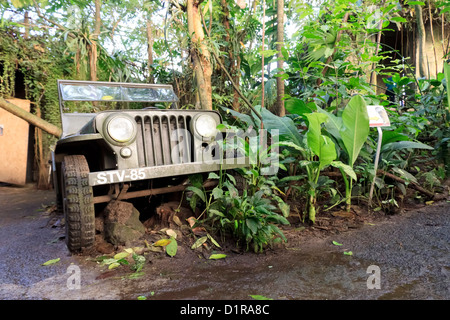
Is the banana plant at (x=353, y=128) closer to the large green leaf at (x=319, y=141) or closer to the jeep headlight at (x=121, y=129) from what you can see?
the large green leaf at (x=319, y=141)

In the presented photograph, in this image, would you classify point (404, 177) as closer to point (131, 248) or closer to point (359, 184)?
point (359, 184)

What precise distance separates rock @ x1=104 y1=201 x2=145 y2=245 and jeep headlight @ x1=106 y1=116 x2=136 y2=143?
22.7 inches

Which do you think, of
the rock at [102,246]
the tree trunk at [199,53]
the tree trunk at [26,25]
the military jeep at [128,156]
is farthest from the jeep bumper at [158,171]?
the tree trunk at [26,25]

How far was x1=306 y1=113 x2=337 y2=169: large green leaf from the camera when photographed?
247 centimetres

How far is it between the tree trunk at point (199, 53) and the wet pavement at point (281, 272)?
2099 millimetres

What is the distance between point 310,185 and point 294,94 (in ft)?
11.9

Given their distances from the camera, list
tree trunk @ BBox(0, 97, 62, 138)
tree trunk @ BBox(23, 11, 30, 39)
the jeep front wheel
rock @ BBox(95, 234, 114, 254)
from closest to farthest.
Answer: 1. the jeep front wheel
2. rock @ BBox(95, 234, 114, 254)
3. tree trunk @ BBox(0, 97, 62, 138)
4. tree trunk @ BBox(23, 11, 30, 39)

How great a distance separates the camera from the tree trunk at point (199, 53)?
145 inches

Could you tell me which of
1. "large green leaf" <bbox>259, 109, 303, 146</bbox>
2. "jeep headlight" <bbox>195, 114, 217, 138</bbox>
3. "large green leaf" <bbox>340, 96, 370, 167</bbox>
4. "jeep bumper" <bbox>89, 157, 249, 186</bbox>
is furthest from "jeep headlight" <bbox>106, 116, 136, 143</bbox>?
"large green leaf" <bbox>340, 96, 370, 167</bbox>

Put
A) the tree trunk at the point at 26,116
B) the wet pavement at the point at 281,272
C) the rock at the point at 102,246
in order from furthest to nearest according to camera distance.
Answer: the tree trunk at the point at 26,116
the rock at the point at 102,246
the wet pavement at the point at 281,272

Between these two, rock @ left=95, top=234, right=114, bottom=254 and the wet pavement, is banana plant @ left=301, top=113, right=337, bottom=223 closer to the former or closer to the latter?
the wet pavement

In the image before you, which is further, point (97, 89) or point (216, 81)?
point (216, 81)

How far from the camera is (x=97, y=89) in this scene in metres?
3.59

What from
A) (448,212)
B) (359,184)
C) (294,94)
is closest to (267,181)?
(359,184)
